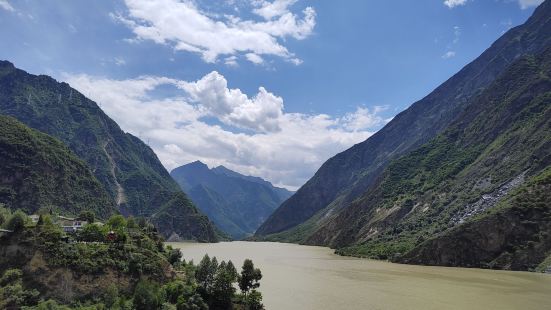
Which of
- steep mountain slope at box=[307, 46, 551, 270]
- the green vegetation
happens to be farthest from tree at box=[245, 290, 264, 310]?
steep mountain slope at box=[307, 46, 551, 270]

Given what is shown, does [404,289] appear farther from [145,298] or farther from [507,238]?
[507,238]

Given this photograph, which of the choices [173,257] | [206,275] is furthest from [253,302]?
[173,257]

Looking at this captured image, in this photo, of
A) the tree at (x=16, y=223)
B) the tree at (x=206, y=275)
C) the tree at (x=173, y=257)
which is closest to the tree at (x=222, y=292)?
the tree at (x=206, y=275)

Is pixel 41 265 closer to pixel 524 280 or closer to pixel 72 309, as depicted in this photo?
pixel 72 309

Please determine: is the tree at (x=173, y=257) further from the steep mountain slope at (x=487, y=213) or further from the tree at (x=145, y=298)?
the steep mountain slope at (x=487, y=213)

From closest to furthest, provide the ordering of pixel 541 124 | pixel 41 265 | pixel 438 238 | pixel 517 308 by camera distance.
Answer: pixel 41 265, pixel 517 308, pixel 438 238, pixel 541 124

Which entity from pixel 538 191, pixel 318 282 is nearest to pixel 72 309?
pixel 318 282
